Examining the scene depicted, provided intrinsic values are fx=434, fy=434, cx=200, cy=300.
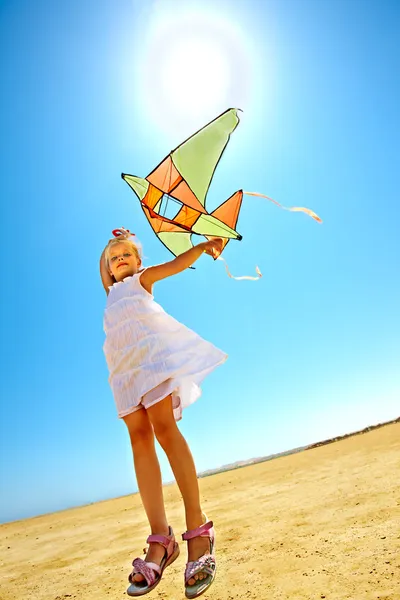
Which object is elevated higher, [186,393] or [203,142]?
[203,142]

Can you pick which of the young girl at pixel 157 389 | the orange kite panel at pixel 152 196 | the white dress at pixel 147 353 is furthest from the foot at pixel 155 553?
the orange kite panel at pixel 152 196

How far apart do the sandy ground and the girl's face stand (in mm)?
3190

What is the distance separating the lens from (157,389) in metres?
2.57

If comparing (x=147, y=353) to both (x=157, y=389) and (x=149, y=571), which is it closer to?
(x=157, y=389)

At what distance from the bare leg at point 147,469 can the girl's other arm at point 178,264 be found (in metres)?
0.85

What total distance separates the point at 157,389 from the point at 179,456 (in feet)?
1.33

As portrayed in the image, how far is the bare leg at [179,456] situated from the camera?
2.51 m

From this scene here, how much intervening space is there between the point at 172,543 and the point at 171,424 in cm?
68

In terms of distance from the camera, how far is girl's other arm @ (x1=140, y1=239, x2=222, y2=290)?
9.05 ft

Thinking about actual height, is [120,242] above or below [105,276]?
above

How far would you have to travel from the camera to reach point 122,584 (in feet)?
16.8

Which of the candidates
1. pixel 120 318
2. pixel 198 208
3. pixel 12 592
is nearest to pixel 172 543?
pixel 120 318

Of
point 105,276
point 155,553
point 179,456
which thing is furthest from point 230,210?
point 155,553

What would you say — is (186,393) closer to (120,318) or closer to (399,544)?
(120,318)
